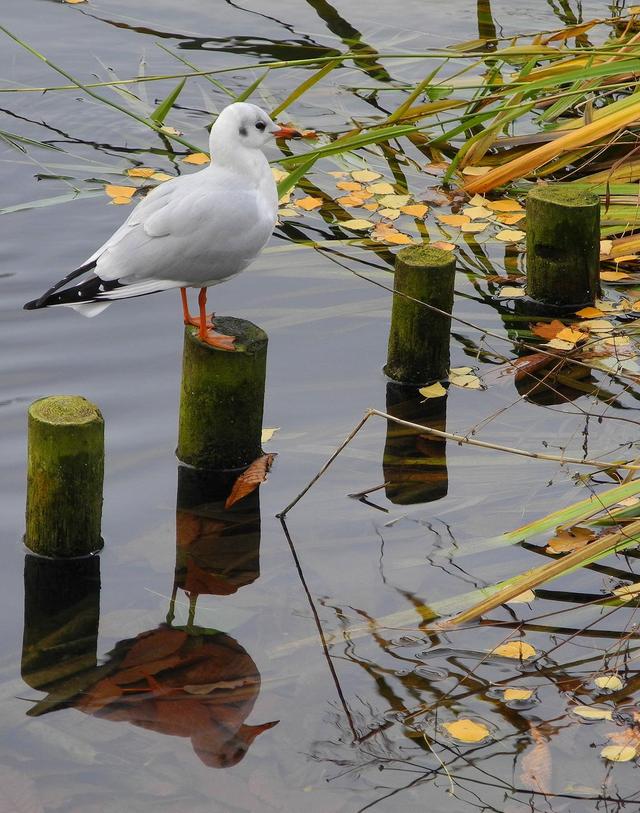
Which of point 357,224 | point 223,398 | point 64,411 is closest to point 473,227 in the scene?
point 357,224

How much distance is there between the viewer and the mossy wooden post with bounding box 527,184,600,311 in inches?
239

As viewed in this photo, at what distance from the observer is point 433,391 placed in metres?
5.79

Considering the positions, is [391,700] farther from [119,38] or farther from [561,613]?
[119,38]

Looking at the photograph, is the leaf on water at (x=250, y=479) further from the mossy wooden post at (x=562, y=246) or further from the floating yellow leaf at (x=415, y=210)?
the floating yellow leaf at (x=415, y=210)

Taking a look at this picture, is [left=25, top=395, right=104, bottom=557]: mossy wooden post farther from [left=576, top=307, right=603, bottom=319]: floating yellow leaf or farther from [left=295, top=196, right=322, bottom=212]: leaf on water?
[left=295, top=196, right=322, bottom=212]: leaf on water

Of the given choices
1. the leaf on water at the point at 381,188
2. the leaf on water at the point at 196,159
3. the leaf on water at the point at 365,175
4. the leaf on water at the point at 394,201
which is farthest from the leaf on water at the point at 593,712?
the leaf on water at the point at 196,159

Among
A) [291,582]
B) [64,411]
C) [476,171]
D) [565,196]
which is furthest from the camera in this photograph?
[476,171]

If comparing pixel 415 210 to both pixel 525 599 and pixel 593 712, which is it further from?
pixel 593 712

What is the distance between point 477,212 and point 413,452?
2.35 m

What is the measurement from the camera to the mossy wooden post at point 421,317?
5512 millimetres

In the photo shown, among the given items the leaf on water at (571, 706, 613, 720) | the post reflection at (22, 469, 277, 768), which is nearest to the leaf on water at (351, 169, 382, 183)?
the post reflection at (22, 469, 277, 768)

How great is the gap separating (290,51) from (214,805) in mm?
6985

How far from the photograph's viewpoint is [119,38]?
9859 mm

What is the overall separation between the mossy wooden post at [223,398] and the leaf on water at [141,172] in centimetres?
305
